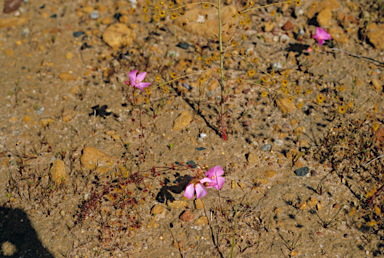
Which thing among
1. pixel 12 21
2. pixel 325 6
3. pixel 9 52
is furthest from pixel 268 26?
pixel 12 21

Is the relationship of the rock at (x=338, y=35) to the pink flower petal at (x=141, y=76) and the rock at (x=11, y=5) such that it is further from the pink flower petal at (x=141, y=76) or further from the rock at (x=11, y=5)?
Result: the rock at (x=11, y=5)

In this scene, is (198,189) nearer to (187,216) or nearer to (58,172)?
(187,216)

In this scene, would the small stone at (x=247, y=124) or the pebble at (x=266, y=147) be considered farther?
the small stone at (x=247, y=124)

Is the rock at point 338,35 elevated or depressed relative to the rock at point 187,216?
elevated

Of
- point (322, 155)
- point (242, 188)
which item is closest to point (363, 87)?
point (322, 155)

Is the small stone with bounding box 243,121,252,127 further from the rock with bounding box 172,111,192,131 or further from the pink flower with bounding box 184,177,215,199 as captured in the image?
the pink flower with bounding box 184,177,215,199

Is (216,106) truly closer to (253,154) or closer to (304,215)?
(253,154)

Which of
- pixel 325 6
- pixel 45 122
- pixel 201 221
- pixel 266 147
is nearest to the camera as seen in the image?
pixel 201 221

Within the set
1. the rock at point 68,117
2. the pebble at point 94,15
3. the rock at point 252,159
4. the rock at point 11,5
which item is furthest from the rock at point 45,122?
the rock at point 11,5
